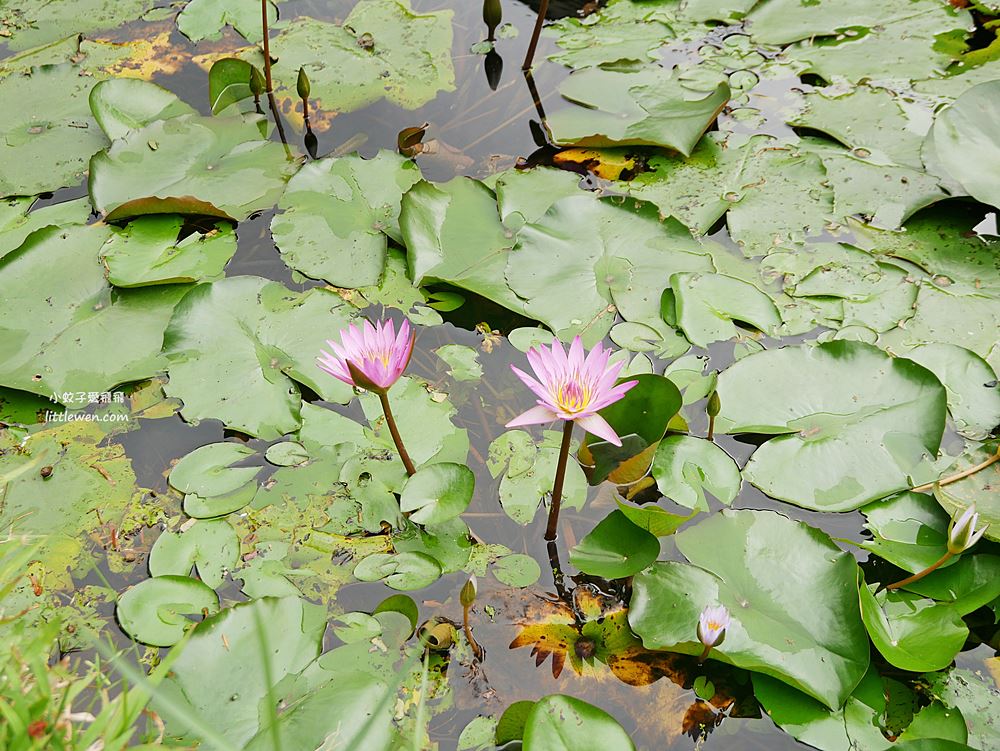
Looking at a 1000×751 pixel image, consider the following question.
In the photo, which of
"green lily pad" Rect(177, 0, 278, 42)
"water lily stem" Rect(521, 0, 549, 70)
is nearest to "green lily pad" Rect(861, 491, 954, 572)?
"water lily stem" Rect(521, 0, 549, 70)

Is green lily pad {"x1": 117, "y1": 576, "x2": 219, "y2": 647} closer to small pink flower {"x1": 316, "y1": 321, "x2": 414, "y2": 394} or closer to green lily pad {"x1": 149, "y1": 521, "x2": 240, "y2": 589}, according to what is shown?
green lily pad {"x1": 149, "y1": 521, "x2": 240, "y2": 589}

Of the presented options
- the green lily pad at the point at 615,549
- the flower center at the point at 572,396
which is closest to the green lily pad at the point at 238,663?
the green lily pad at the point at 615,549

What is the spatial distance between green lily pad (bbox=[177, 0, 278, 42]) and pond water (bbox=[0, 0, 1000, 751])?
99 millimetres

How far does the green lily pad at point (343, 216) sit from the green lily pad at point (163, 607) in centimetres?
107

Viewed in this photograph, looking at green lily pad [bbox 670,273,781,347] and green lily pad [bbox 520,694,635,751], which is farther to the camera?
green lily pad [bbox 670,273,781,347]

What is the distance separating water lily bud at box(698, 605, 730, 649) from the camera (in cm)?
172

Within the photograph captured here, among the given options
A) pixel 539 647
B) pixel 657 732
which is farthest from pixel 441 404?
pixel 657 732

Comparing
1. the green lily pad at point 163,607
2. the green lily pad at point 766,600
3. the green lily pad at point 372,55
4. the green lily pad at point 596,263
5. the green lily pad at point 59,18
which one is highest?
the green lily pad at point 59,18

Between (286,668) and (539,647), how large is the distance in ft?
1.91

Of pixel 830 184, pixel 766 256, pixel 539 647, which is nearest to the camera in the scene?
pixel 539 647

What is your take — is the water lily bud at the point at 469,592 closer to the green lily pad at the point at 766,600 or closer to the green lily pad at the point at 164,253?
the green lily pad at the point at 766,600

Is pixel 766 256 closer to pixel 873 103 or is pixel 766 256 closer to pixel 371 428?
pixel 873 103

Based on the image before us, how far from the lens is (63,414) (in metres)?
2.38

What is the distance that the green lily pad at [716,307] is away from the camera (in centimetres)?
246
